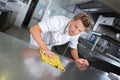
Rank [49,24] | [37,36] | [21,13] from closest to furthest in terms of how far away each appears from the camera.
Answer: [37,36] → [49,24] → [21,13]

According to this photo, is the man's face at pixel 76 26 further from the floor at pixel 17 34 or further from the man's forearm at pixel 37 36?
the floor at pixel 17 34

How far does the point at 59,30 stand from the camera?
1747 mm

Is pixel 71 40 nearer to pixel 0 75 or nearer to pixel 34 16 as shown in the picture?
pixel 0 75

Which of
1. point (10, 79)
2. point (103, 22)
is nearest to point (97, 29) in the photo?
point (103, 22)

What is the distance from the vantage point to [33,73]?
0.90 m

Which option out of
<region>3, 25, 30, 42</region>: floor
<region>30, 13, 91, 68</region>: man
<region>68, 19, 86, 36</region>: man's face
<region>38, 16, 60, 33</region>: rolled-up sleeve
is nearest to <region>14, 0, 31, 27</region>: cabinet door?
<region>3, 25, 30, 42</region>: floor

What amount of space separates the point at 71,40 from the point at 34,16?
6.81 m

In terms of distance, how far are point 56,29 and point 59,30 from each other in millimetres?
45

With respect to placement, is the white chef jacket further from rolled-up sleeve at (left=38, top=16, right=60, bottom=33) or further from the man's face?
the man's face

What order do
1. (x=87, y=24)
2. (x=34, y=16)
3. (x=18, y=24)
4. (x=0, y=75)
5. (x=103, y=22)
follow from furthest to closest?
1. (x=34, y=16)
2. (x=18, y=24)
3. (x=103, y=22)
4. (x=87, y=24)
5. (x=0, y=75)

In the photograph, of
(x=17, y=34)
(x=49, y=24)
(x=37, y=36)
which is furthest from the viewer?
(x=17, y=34)

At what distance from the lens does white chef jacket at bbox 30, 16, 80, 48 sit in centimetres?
→ 158

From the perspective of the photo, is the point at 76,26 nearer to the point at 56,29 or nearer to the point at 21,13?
the point at 56,29

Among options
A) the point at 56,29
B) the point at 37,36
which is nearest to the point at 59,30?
the point at 56,29
